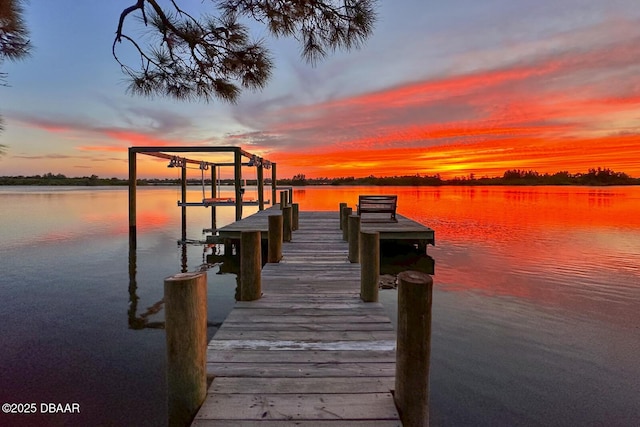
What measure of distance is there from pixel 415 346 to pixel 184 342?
1697 millimetres

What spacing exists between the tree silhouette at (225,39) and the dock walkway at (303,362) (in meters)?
3.73

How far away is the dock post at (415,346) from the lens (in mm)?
2529

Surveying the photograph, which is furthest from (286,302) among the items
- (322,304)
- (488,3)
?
(488,3)

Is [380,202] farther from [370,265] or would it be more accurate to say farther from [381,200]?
[370,265]

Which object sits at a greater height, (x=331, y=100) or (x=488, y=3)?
(x=488, y=3)

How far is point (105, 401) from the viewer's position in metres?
4.46

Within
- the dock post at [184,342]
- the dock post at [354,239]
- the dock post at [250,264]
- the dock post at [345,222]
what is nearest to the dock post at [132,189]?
the dock post at [345,222]

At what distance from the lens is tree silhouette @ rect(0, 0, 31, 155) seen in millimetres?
3713

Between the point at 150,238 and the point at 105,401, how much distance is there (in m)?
15.9

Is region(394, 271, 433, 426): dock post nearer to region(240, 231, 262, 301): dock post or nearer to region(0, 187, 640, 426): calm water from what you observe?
region(0, 187, 640, 426): calm water

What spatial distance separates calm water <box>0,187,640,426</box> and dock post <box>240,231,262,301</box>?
1.68 meters

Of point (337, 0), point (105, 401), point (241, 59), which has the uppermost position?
point (337, 0)

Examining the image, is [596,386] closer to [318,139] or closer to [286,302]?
[286,302]

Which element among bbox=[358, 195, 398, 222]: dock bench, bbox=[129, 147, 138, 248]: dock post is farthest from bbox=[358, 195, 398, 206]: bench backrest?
bbox=[129, 147, 138, 248]: dock post
